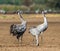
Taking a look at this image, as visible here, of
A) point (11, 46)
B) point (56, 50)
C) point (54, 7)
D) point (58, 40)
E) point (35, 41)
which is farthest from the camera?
point (54, 7)

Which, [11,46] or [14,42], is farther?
[14,42]

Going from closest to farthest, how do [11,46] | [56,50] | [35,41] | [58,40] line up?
1. [56,50]
2. [11,46]
3. [35,41]
4. [58,40]

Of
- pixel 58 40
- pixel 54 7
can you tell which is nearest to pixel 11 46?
pixel 58 40

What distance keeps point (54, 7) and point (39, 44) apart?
4143 centimetres

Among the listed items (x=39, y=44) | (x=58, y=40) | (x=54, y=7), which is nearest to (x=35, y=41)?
(x=39, y=44)

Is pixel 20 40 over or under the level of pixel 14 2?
under

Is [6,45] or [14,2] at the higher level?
[14,2]

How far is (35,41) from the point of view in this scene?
59.8 feet

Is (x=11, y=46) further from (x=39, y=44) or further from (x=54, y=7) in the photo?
(x=54, y=7)

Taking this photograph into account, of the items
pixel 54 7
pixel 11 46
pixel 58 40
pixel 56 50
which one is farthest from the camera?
pixel 54 7

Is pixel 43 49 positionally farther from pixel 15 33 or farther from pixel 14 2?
pixel 14 2

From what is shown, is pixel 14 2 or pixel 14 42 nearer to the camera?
pixel 14 42

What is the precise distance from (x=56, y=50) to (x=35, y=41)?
280 cm

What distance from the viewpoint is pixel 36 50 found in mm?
15664
